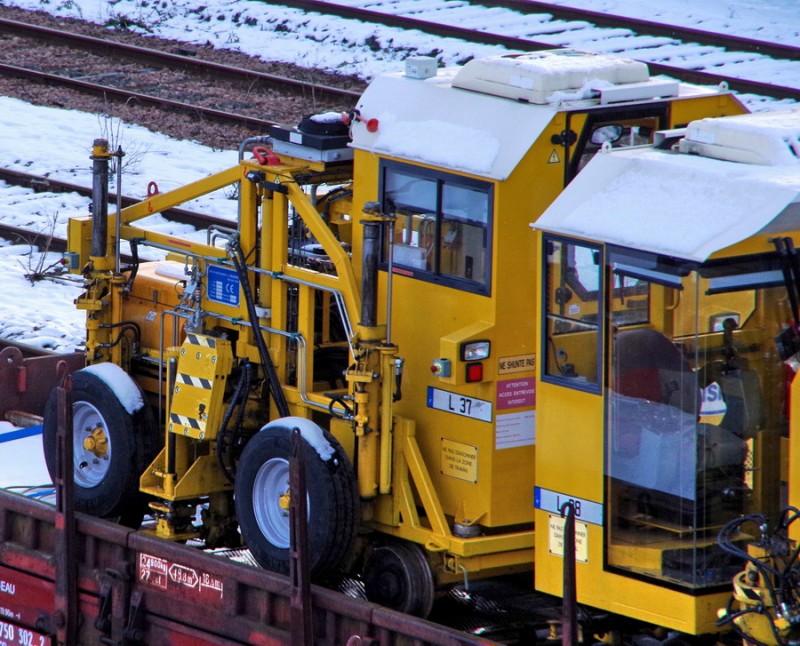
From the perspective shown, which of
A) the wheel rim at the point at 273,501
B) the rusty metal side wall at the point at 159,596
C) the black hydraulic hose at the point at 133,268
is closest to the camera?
the rusty metal side wall at the point at 159,596

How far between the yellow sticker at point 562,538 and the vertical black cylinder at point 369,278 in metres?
1.20

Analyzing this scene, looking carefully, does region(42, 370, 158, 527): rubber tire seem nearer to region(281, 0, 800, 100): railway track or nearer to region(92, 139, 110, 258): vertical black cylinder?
region(92, 139, 110, 258): vertical black cylinder

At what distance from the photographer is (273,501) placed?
759cm

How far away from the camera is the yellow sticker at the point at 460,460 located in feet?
23.7

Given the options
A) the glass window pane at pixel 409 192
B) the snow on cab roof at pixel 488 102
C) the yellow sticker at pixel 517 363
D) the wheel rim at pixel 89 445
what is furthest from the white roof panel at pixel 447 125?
the wheel rim at pixel 89 445

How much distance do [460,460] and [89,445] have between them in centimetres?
219

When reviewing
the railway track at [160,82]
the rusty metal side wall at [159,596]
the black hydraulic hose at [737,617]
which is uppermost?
the railway track at [160,82]

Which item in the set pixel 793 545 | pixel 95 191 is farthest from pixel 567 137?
pixel 95 191

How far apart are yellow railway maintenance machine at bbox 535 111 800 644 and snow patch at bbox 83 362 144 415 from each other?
2.50 m

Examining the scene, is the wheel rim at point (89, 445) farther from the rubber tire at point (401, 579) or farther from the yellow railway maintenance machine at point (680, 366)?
the yellow railway maintenance machine at point (680, 366)

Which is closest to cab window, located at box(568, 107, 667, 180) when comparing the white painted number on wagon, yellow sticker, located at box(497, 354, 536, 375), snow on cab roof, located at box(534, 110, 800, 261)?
snow on cab roof, located at box(534, 110, 800, 261)

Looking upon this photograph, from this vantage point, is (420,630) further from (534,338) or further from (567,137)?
(567,137)

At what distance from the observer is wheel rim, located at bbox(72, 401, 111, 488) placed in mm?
8422

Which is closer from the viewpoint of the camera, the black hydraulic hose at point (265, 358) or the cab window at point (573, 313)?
the cab window at point (573, 313)
